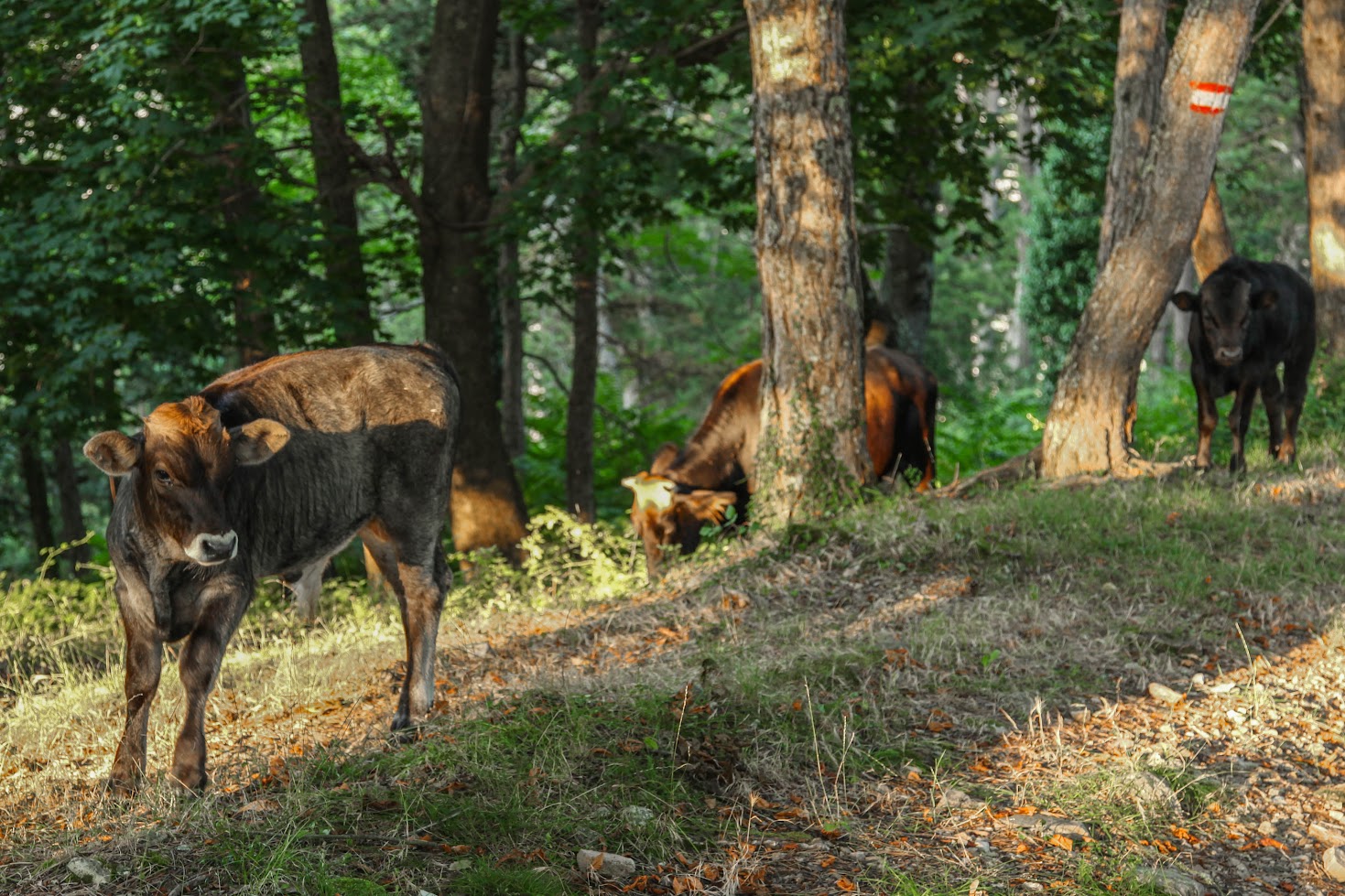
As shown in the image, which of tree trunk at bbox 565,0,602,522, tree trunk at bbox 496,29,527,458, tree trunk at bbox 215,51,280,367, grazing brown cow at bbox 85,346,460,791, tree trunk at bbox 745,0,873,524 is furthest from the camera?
tree trunk at bbox 496,29,527,458

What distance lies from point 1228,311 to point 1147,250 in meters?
1.50

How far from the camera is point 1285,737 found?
255 inches

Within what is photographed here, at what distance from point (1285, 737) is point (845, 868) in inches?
110

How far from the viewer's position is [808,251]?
403 inches

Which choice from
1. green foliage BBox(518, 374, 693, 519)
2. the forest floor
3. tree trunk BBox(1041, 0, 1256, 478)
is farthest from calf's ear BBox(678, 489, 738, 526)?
green foliage BBox(518, 374, 693, 519)

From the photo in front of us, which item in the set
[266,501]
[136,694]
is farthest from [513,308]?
[136,694]

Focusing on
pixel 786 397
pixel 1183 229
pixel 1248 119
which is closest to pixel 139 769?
pixel 786 397

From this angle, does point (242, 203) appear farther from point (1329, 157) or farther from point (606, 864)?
point (1329, 157)

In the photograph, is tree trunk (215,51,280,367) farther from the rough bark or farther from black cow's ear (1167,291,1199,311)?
black cow's ear (1167,291,1199,311)

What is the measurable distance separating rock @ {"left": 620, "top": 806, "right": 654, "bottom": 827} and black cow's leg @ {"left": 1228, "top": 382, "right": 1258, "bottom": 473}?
8006 millimetres

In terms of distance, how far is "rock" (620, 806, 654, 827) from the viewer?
5.04 m

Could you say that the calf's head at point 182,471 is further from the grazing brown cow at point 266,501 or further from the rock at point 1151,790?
the rock at point 1151,790

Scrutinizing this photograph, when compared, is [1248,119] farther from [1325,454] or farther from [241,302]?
[241,302]

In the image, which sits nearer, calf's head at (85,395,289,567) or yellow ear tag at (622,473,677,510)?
calf's head at (85,395,289,567)
